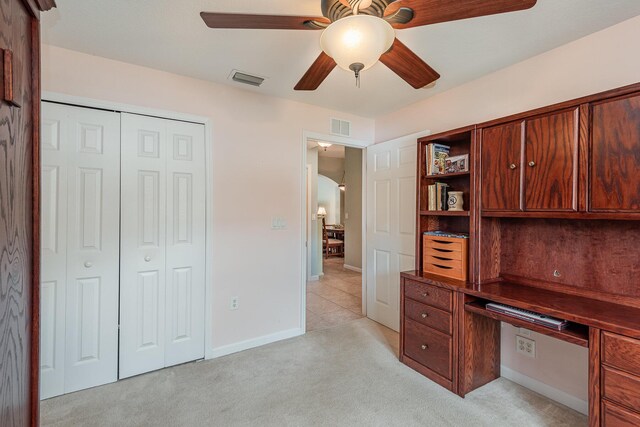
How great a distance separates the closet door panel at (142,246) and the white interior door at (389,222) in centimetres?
216

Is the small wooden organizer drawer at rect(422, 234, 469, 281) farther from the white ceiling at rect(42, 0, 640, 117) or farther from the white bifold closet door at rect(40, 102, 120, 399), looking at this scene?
the white bifold closet door at rect(40, 102, 120, 399)

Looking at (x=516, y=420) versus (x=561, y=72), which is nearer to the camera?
(x=516, y=420)

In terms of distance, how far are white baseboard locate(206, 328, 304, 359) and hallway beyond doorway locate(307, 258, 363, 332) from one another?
0.24m

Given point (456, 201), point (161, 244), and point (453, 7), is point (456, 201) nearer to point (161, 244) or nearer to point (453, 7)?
point (453, 7)

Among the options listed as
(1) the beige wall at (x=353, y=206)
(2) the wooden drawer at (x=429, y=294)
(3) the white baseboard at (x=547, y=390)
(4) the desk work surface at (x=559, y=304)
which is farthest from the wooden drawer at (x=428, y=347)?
(1) the beige wall at (x=353, y=206)

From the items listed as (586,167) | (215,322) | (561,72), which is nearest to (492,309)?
(586,167)

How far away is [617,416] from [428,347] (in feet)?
3.51

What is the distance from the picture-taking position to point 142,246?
2369 millimetres

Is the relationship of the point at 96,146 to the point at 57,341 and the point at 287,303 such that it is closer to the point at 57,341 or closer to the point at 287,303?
the point at 57,341

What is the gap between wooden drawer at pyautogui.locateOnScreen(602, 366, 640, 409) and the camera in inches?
52.6

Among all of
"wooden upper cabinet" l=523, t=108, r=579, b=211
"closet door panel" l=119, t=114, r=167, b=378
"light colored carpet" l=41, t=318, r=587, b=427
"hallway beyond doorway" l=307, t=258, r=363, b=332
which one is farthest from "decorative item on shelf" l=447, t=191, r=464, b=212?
"closet door panel" l=119, t=114, r=167, b=378

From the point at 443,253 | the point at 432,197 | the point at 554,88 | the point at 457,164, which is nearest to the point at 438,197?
the point at 432,197

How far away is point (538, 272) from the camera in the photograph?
2.11 m

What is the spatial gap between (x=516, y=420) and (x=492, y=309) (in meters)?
0.67
